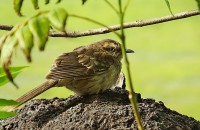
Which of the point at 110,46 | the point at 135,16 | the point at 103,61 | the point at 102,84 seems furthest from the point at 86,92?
the point at 135,16

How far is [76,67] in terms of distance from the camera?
2.61 meters

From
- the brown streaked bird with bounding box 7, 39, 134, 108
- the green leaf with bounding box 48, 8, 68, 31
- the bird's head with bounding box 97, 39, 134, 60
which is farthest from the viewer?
the bird's head with bounding box 97, 39, 134, 60

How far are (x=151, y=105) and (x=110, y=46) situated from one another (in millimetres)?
771

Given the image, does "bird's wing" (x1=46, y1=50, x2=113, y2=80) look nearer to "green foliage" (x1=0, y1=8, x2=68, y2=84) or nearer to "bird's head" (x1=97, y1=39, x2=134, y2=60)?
"bird's head" (x1=97, y1=39, x2=134, y2=60)

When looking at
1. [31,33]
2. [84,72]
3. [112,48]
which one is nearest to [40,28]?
[31,33]

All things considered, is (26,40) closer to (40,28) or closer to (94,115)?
(40,28)

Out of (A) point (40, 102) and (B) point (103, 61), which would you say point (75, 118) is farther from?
(B) point (103, 61)

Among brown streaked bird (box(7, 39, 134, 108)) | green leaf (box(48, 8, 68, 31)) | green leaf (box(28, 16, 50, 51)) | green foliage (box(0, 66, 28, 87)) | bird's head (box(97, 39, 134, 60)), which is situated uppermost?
bird's head (box(97, 39, 134, 60))

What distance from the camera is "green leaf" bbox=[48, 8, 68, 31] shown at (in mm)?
1140

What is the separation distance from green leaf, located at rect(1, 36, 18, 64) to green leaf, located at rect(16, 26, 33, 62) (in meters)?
Answer: 0.01

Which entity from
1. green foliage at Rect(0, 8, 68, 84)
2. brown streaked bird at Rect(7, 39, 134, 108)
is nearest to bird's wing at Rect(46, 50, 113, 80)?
brown streaked bird at Rect(7, 39, 134, 108)

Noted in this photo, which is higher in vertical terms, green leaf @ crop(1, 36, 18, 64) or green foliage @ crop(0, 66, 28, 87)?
green foliage @ crop(0, 66, 28, 87)

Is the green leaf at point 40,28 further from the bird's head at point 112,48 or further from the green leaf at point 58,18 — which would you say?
the bird's head at point 112,48

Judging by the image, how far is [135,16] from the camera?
5938 millimetres
